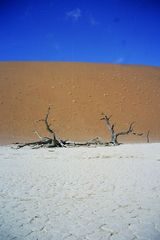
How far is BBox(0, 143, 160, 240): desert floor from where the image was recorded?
11.9 feet

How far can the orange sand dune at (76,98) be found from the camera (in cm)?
3080

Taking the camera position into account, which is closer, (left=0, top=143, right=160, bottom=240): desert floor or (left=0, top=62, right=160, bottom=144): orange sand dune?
(left=0, top=143, right=160, bottom=240): desert floor

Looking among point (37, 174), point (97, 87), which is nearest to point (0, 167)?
point (37, 174)

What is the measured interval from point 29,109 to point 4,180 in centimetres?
2791

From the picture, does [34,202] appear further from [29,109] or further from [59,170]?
[29,109]

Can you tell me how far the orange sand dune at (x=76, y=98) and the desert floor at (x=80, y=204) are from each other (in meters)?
19.2

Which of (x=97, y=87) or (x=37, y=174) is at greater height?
(x=97, y=87)

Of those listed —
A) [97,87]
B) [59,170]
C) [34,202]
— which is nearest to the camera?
[34,202]

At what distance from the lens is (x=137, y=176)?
22.7 ft

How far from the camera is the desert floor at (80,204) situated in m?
3.62

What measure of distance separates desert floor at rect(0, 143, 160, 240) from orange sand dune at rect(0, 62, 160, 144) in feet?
63.1

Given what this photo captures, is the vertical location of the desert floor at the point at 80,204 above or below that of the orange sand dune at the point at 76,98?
below

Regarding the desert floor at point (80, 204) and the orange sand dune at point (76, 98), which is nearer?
the desert floor at point (80, 204)

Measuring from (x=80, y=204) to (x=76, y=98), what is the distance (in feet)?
110
